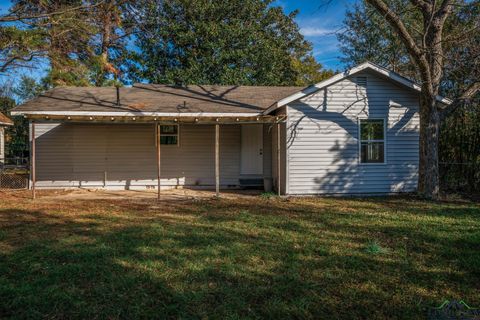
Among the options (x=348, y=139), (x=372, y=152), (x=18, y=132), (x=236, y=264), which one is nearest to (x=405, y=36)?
(x=348, y=139)

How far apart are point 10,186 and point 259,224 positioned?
10.2 metres

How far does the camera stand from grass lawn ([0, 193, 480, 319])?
300 cm

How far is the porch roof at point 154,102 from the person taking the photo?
10.1 metres

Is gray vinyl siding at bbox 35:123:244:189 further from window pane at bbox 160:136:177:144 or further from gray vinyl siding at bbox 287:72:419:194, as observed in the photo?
gray vinyl siding at bbox 287:72:419:194

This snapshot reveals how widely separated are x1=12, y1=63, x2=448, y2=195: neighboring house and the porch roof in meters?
0.04

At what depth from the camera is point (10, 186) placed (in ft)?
38.0

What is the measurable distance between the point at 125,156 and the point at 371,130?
839cm

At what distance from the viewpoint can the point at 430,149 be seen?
8.89 metres

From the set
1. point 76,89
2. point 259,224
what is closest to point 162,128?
point 76,89

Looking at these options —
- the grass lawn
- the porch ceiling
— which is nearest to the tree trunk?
the grass lawn

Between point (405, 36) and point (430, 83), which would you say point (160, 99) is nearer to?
point (405, 36)

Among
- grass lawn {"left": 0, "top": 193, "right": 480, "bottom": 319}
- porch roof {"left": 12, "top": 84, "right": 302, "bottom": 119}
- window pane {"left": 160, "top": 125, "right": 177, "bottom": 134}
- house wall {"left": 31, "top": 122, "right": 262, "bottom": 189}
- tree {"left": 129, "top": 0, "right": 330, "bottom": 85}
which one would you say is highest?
tree {"left": 129, "top": 0, "right": 330, "bottom": 85}

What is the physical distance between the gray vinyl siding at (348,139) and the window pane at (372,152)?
0.56 ft

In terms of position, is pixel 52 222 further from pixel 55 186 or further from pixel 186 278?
pixel 55 186
